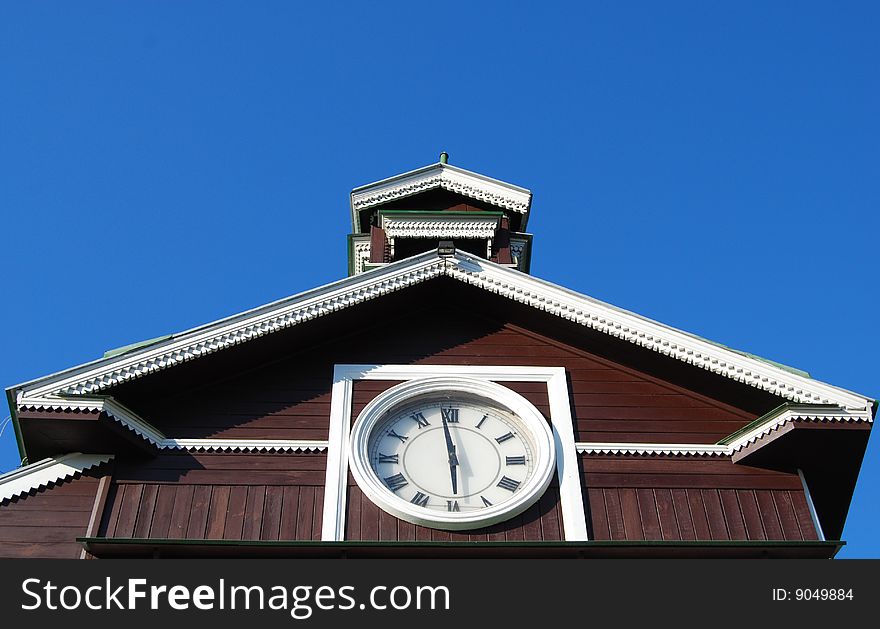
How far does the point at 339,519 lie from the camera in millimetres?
11961

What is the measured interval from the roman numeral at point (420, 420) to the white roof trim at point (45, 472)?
347cm

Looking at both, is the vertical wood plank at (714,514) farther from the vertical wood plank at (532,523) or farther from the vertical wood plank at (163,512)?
the vertical wood plank at (163,512)

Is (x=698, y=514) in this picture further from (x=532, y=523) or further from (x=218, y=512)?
(x=218, y=512)

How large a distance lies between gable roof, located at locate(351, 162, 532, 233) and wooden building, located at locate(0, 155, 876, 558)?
3.65 meters

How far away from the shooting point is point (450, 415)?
13.3 metres

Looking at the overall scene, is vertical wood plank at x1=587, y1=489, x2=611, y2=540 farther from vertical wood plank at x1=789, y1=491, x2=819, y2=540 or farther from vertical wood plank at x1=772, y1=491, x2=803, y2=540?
vertical wood plank at x1=789, y1=491, x2=819, y2=540

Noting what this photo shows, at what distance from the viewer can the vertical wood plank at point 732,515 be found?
12109 millimetres

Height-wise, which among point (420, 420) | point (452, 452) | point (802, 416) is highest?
point (420, 420)

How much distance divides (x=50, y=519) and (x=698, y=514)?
6990 mm

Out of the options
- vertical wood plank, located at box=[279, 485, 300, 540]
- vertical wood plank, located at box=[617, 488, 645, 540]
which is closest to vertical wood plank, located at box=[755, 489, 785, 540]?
vertical wood plank, located at box=[617, 488, 645, 540]

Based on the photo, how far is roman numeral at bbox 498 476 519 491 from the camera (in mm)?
12422

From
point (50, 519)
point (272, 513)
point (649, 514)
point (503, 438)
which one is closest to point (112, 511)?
point (50, 519)
